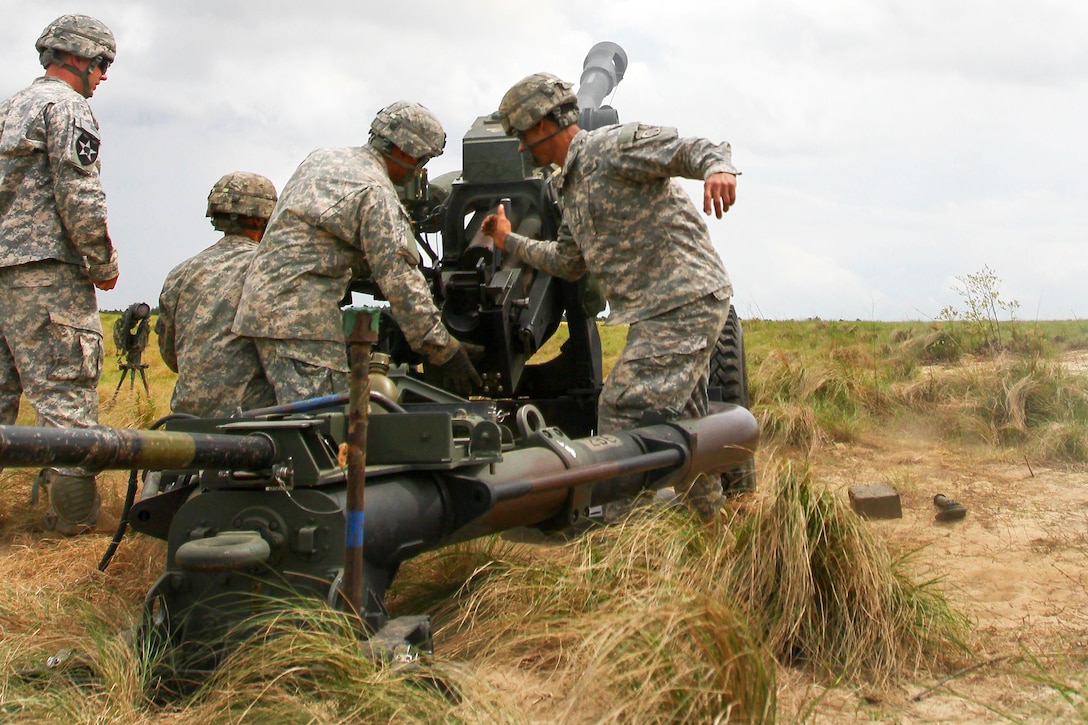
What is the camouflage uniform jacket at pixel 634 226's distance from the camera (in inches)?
172

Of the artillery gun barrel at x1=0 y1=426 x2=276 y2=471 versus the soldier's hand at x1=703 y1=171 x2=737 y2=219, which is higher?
the soldier's hand at x1=703 y1=171 x2=737 y2=219

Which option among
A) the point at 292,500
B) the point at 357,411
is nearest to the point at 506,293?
the point at 292,500

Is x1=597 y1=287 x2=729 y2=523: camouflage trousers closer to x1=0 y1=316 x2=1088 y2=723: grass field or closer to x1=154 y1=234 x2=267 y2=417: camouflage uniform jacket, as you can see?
x1=0 y1=316 x2=1088 y2=723: grass field

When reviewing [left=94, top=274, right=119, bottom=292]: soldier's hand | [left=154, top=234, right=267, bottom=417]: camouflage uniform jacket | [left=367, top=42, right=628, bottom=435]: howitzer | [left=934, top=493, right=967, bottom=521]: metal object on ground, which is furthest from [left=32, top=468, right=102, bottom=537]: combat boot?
[left=934, top=493, right=967, bottom=521]: metal object on ground

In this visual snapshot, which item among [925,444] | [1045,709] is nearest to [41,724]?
[1045,709]

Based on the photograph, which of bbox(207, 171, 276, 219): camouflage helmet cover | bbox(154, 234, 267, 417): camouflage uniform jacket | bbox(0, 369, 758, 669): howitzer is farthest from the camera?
bbox(207, 171, 276, 219): camouflage helmet cover

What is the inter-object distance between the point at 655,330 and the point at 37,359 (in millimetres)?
2508

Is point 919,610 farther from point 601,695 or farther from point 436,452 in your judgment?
point 436,452

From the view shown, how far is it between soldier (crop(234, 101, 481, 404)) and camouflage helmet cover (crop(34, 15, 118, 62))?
114 centimetres

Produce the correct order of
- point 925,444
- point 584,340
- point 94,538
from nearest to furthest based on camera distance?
point 94,538 < point 584,340 < point 925,444

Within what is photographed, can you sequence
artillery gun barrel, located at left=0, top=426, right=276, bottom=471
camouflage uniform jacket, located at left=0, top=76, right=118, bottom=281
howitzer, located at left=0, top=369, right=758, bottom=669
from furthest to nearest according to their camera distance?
camouflage uniform jacket, located at left=0, top=76, right=118, bottom=281, howitzer, located at left=0, top=369, right=758, bottom=669, artillery gun barrel, located at left=0, top=426, right=276, bottom=471

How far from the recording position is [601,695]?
91.4 inches

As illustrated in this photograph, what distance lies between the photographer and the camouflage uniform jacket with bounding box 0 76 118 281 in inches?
179

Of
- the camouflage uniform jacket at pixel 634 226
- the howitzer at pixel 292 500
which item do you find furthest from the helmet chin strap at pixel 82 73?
the howitzer at pixel 292 500
